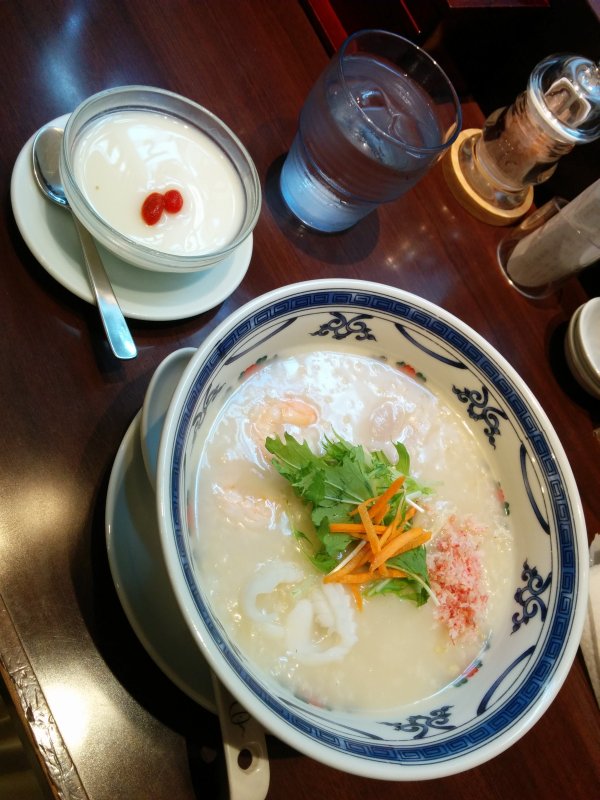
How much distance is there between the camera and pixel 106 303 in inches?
39.4

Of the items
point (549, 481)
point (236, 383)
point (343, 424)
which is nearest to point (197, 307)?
point (236, 383)

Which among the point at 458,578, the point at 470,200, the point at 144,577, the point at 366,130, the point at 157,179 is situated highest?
the point at 366,130

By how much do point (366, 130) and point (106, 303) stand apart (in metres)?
0.60

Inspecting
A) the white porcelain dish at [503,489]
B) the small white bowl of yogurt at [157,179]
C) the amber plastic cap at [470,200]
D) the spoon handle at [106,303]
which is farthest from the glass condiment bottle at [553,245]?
the spoon handle at [106,303]

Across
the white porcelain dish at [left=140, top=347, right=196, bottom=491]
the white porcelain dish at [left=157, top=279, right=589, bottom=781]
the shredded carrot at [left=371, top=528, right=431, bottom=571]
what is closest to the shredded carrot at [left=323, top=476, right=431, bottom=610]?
the shredded carrot at [left=371, top=528, right=431, bottom=571]

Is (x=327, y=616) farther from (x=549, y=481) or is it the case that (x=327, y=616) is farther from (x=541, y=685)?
(x=549, y=481)

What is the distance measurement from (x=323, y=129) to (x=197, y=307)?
1.45ft

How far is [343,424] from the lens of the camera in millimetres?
1093

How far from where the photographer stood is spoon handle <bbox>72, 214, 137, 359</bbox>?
3.24ft

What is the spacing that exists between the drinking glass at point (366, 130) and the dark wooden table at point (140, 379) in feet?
0.27

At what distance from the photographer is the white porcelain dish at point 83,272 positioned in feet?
3.28

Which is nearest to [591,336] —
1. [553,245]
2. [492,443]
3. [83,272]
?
[553,245]

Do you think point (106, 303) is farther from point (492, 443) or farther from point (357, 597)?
point (492, 443)

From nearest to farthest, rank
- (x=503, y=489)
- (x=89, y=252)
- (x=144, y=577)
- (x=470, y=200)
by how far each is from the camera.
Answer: (x=144, y=577), (x=89, y=252), (x=503, y=489), (x=470, y=200)
